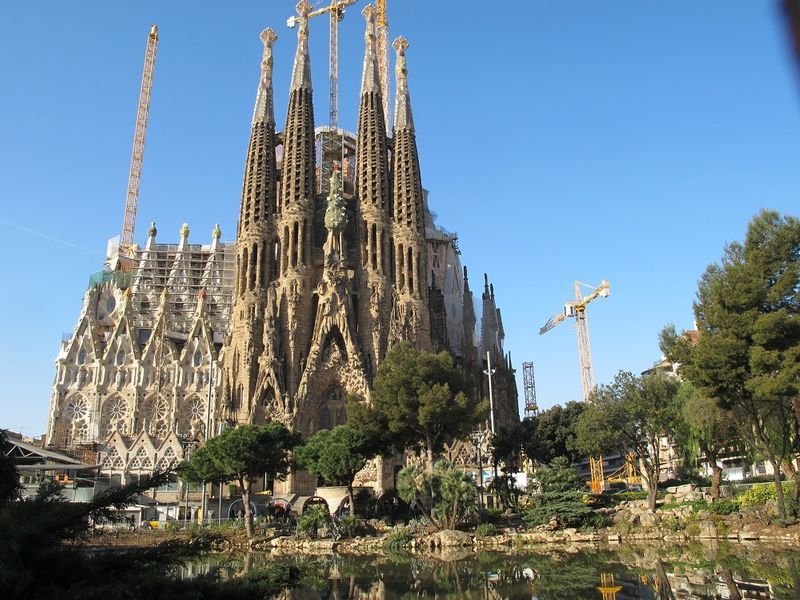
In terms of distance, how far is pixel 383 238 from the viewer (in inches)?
2350

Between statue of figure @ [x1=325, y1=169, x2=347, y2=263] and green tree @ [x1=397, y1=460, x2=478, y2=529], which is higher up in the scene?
statue of figure @ [x1=325, y1=169, x2=347, y2=263]

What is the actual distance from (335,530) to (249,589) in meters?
23.5

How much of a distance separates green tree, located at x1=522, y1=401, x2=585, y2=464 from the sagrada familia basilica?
4.91m

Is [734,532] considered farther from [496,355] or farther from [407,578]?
[496,355]

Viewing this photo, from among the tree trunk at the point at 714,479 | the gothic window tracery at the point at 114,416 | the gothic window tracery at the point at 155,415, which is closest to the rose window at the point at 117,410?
the gothic window tracery at the point at 114,416

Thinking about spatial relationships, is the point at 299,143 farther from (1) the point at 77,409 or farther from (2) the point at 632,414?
(2) the point at 632,414

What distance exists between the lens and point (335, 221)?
192ft

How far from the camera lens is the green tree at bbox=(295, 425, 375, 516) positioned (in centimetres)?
3572

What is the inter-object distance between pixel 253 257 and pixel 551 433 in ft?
90.2

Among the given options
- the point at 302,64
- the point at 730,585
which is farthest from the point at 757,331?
the point at 302,64

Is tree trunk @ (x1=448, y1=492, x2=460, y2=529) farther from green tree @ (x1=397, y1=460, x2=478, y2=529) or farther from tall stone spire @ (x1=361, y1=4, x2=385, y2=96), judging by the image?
Answer: tall stone spire @ (x1=361, y1=4, x2=385, y2=96)

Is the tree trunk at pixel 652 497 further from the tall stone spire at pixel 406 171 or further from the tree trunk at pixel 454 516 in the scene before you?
the tall stone spire at pixel 406 171

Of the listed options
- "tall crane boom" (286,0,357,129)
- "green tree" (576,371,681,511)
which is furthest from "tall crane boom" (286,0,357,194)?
"green tree" (576,371,681,511)

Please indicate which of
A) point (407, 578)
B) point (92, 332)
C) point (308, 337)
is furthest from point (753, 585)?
point (92, 332)
